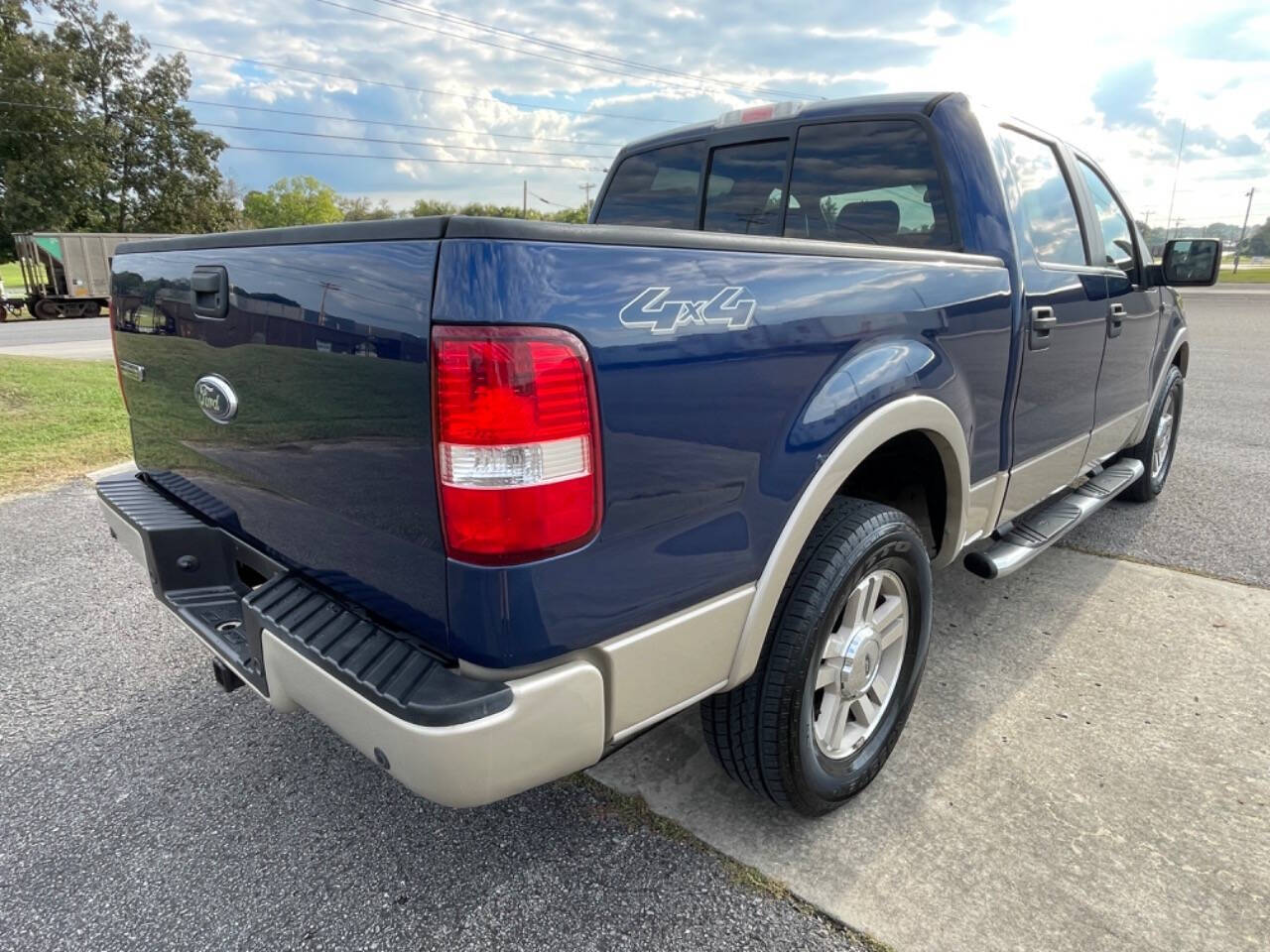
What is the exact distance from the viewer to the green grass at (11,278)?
30.0 metres

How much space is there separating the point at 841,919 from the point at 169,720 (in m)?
2.24

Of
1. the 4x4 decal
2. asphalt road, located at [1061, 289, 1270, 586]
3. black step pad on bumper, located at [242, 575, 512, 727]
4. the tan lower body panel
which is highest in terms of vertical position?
the 4x4 decal

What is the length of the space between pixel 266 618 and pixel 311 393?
0.52m

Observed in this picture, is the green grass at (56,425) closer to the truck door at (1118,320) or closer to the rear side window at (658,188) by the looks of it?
the rear side window at (658,188)

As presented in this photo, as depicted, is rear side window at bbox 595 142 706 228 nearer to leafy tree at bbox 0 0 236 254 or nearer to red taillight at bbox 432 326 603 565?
red taillight at bbox 432 326 603 565

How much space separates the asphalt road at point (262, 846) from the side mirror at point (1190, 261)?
3.45 meters

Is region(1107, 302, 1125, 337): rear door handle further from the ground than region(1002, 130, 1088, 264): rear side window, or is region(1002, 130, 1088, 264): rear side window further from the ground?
region(1002, 130, 1088, 264): rear side window

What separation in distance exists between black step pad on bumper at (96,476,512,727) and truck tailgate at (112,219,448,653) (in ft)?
0.16

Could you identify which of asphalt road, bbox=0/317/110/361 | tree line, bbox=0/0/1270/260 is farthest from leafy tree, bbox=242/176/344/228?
asphalt road, bbox=0/317/110/361

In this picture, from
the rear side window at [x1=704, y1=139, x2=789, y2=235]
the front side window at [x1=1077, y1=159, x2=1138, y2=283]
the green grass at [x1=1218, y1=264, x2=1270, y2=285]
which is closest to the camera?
the rear side window at [x1=704, y1=139, x2=789, y2=235]

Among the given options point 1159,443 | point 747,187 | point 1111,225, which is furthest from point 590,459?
point 1159,443

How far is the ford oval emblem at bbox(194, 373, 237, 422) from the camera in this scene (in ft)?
6.48

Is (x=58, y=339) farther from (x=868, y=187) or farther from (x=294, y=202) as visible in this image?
(x=294, y=202)

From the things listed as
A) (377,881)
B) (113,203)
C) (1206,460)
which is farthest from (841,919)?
(113,203)
